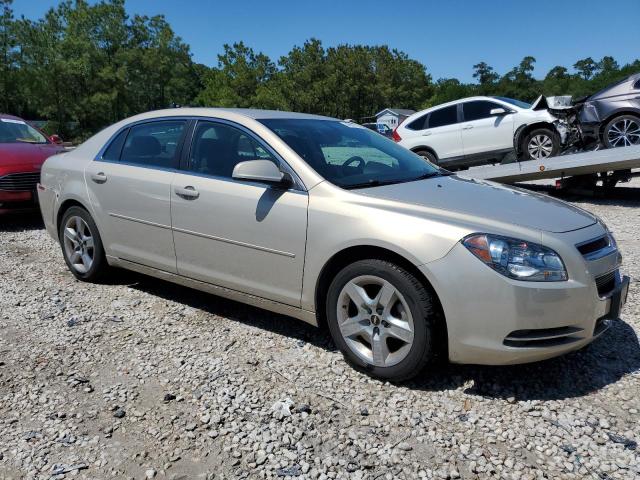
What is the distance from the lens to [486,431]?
108 inches

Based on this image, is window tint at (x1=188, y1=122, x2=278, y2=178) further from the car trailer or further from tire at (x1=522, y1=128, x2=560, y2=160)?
tire at (x1=522, y1=128, x2=560, y2=160)

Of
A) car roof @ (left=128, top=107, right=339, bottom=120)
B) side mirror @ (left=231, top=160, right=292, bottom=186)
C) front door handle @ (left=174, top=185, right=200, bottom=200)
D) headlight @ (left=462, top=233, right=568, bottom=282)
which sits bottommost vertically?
headlight @ (left=462, top=233, right=568, bottom=282)

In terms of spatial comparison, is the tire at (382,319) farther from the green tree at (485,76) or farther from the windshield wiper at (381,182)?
the green tree at (485,76)

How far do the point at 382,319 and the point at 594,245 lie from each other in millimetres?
1253

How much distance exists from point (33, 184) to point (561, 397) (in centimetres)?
728

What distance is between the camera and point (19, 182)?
751cm

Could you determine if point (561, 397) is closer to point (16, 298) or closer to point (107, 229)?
point (107, 229)

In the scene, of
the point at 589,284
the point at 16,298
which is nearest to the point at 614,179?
the point at 589,284

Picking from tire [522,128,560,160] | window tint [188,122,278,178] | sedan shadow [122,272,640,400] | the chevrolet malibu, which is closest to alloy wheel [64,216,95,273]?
the chevrolet malibu

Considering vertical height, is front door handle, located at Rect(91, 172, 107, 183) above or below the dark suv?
below

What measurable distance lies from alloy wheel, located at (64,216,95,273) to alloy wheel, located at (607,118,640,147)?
8.28 metres

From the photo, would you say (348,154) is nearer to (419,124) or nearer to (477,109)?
(477,109)

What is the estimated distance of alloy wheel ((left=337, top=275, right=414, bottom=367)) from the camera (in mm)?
3061

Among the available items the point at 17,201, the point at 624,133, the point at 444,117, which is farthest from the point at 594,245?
the point at 444,117
